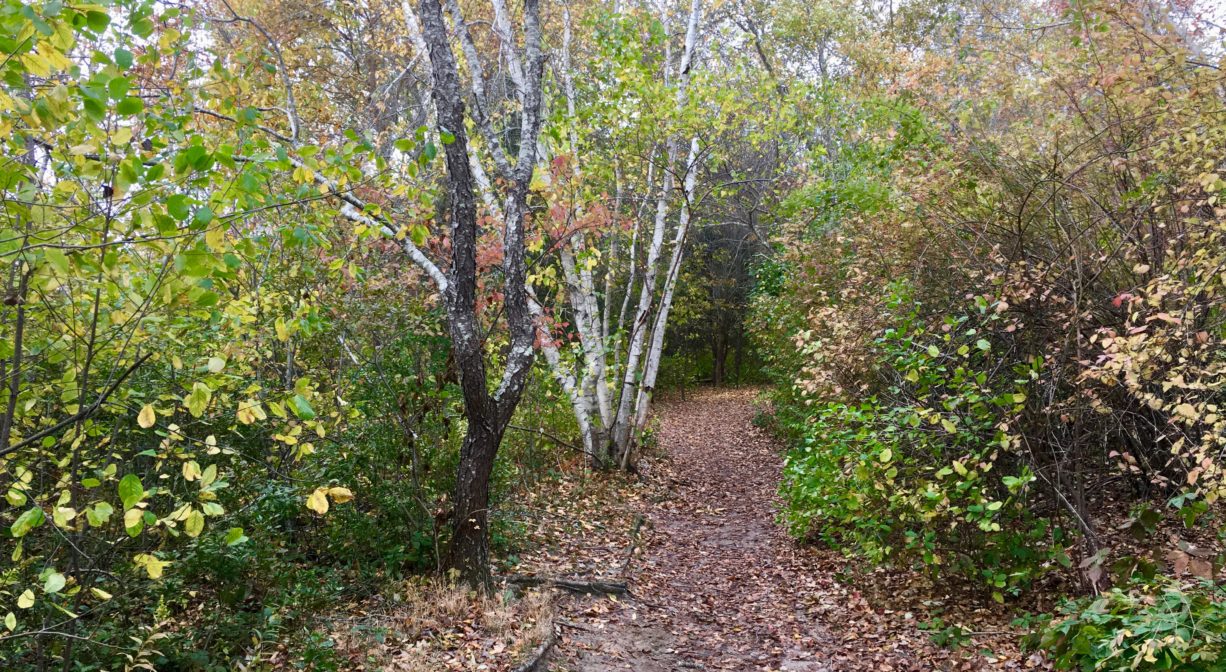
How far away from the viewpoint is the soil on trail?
5.09 meters

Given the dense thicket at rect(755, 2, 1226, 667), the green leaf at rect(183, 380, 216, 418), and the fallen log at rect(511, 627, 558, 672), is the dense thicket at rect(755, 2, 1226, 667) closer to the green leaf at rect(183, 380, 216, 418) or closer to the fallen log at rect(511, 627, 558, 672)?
the fallen log at rect(511, 627, 558, 672)

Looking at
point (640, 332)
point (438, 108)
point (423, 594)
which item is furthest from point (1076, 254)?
point (640, 332)

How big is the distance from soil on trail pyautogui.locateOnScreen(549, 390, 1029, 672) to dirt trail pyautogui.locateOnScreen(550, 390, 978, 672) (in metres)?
0.01

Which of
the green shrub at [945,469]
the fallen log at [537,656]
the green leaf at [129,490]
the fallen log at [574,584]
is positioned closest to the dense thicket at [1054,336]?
the green shrub at [945,469]

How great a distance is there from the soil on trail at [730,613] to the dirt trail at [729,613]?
0.5 inches

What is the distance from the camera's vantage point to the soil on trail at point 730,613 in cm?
509

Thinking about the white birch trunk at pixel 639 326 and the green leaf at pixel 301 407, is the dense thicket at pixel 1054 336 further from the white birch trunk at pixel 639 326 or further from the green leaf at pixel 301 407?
the green leaf at pixel 301 407

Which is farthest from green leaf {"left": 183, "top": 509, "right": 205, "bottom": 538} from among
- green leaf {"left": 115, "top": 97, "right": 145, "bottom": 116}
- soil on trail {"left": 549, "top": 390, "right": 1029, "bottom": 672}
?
soil on trail {"left": 549, "top": 390, "right": 1029, "bottom": 672}

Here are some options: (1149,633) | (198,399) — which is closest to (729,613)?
(1149,633)

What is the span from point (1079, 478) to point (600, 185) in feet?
24.2

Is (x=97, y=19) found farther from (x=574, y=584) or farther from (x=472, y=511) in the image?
(x=574, y=584)

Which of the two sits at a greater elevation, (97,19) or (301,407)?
(97,19)

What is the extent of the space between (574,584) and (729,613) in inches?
56.5

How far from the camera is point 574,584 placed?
609 centimetres
